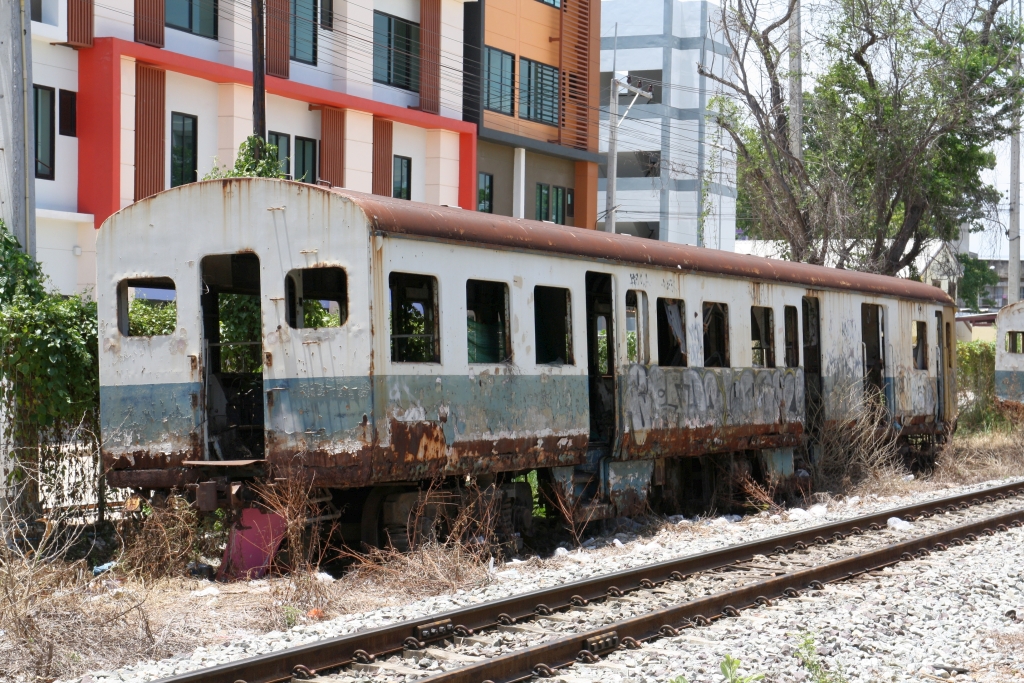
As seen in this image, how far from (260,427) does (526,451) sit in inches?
90.2

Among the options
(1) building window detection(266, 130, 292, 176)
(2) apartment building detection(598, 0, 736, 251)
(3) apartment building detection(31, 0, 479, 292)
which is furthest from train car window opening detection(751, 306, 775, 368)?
(2) apartment building detection(598, 0, 736, 251)

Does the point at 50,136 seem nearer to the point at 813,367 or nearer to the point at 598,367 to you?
the point at 598,367

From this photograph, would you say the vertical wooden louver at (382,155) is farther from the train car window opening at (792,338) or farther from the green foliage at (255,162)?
the train car window opening at (792,338)

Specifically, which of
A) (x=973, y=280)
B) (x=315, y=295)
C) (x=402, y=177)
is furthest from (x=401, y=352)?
(x=973, y=280)

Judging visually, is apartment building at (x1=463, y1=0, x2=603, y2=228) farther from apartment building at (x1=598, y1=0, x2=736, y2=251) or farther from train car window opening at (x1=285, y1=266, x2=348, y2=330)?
train car window opening at (x1=285, y1=266, x2=348, y2=330)

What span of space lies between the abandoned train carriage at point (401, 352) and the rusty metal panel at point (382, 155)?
1334 cm

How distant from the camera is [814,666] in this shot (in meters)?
5.96

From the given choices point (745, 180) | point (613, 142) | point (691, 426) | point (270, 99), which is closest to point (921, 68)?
point (745, 180)

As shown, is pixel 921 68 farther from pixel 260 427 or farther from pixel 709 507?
pixel 260 427

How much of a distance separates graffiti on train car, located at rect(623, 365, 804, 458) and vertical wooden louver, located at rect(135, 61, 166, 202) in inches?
457

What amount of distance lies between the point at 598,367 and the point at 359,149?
1403cm

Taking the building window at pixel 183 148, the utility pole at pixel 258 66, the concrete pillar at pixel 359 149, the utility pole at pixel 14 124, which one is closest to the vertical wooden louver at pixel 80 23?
the building window at pixel 183 148

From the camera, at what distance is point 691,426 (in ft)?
41.4

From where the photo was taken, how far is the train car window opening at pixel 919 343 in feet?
57.9
